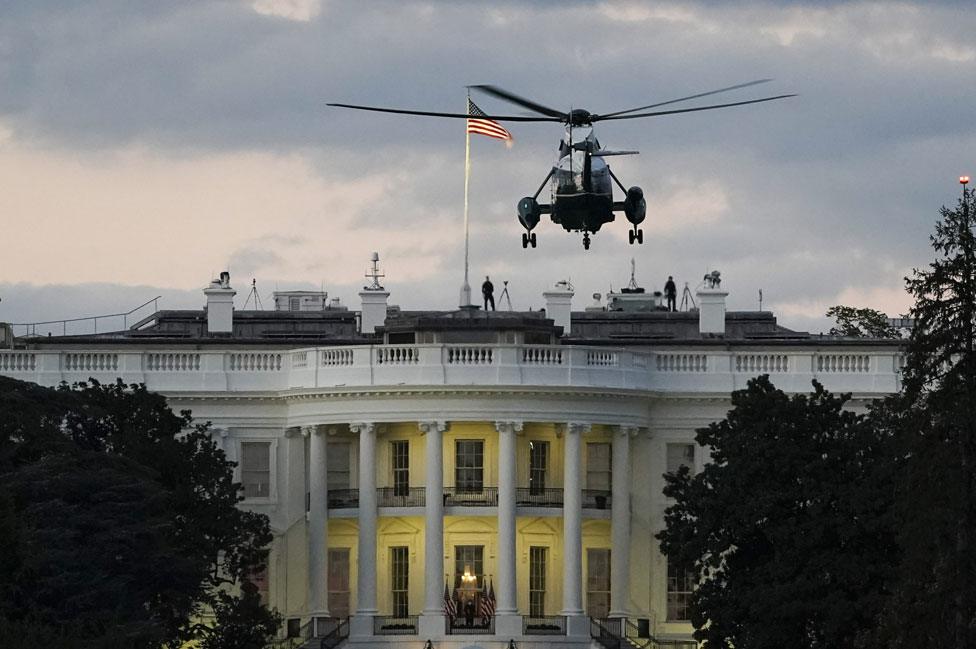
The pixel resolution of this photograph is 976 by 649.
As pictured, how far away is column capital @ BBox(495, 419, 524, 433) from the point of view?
15212cm

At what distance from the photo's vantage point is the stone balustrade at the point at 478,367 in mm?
152375

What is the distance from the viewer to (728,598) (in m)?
136

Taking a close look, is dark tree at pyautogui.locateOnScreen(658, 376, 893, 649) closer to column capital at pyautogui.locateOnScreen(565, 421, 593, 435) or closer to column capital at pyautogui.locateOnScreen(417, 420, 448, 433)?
column capital at pyautogui.locateOnScreen(565, 421, 593, 435)

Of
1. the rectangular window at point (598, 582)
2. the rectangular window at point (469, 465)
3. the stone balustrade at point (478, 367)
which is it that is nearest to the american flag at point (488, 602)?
the rectangular window at point (598, 582)

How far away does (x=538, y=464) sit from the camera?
155m

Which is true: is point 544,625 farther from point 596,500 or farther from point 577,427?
point 577,427

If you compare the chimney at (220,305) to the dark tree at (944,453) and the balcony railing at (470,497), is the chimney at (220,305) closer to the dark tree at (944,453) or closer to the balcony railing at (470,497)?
the balcony railing at (470,497)

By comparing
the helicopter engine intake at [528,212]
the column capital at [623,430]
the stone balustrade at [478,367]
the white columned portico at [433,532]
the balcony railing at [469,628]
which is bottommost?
the balcony railing at [469,628]

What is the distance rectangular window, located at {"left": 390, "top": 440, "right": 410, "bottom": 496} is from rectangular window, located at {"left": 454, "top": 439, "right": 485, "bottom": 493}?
1619 millimetres

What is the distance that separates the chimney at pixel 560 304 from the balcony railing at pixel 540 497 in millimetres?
10885

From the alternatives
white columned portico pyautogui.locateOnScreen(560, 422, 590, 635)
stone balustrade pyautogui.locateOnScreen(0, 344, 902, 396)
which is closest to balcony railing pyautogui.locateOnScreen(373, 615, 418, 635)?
white columned portico pyautogui.locateOnScreen(560, 422, 590, 635)

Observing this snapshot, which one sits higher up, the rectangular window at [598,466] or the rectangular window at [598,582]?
the rectangular window at [598,466]

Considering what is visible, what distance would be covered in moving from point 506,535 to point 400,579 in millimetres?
4404

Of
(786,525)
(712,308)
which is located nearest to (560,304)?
(712,308)
